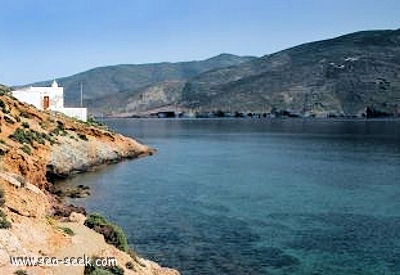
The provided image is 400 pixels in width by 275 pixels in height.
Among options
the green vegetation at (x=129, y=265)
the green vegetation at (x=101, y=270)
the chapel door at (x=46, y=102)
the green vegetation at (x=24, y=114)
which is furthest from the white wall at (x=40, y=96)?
the green vegetation at (x=101, y=270)

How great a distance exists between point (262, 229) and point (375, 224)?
8.95m

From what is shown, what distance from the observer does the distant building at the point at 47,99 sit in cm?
9356

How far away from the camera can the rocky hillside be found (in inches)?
1030

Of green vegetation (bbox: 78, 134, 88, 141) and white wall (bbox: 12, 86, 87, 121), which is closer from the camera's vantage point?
green vegetation (bbox: 78, 134, 88, 141)

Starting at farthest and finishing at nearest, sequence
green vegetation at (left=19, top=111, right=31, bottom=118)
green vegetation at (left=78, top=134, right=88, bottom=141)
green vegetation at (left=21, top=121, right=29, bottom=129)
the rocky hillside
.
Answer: green vegetation at (left=78, top=134, right=88, bottom=141), green vegetation at (left=19, top=111, right=31, bottom=118), green vegetation at (left=21, top=121, right=29, bottom=129), the rocky hillside

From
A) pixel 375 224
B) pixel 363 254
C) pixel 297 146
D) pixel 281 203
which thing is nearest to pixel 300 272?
pixel 363 254

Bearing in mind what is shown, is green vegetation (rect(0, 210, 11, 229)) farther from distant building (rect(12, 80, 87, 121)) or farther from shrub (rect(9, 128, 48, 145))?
distant building (rect(12, 80, 87, 121))

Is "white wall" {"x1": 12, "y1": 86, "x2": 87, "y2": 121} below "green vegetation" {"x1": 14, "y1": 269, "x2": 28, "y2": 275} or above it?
above

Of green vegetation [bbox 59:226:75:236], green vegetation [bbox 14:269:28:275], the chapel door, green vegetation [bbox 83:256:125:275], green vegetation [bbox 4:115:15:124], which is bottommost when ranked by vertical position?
green vegetation [bbox 83:256:125:275]

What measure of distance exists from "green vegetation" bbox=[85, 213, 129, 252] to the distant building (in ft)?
204

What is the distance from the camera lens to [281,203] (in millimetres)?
54031

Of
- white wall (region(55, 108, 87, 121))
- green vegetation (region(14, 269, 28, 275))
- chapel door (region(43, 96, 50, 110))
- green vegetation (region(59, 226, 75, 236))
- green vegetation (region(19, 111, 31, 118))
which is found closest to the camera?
green vegetation (region(14, 269, 28, 275))

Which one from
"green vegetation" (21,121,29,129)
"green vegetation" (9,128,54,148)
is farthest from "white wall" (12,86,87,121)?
"green vegetation" (21,121,29,129)

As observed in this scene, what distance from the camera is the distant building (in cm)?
9356
